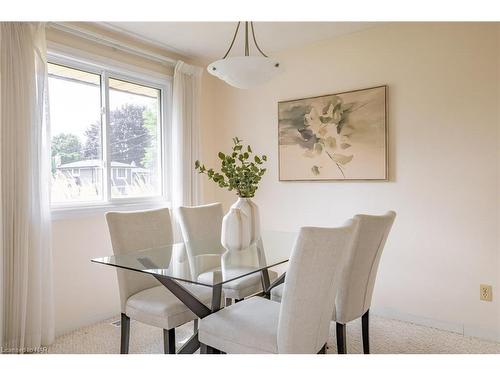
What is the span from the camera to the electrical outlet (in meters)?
2.79

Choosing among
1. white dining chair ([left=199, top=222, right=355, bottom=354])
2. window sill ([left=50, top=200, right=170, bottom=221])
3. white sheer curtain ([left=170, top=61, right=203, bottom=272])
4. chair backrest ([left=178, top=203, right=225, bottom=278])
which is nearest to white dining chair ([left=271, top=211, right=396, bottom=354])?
white dining chair ([left=199, top=222, right=355, bottom=354])

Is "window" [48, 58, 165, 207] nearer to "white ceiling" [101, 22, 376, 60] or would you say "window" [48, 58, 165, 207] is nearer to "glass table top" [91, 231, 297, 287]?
"white ceiling" [101, 22, 376, 60]

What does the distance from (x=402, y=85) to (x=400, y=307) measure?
6.05 feet

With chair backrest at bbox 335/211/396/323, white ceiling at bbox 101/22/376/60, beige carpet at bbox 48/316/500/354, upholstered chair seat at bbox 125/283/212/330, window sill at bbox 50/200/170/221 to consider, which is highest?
white ceiling at bbox 101/22/376/60

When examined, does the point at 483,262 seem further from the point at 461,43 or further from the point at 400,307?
the point at 461,43

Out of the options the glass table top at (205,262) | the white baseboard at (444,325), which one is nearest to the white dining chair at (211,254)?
the glass table top at (205,262)

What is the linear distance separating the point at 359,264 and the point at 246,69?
1.25 m

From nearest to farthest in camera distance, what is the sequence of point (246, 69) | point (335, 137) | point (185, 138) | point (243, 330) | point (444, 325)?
point (243, 330), point (246, 69), point (444, 325), point (335, 137), point (185, 138)

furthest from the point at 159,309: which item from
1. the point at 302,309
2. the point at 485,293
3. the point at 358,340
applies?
the point at 485,293

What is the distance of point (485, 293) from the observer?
2.81m

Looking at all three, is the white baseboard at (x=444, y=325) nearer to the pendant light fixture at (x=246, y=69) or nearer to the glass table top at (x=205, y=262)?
the glass table top at (x=205, y=262)

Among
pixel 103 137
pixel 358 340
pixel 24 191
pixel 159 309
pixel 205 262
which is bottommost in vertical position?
pixel 358 340

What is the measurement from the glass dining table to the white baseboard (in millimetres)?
1317

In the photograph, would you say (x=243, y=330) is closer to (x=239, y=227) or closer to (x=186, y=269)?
(x=186, y=269)
